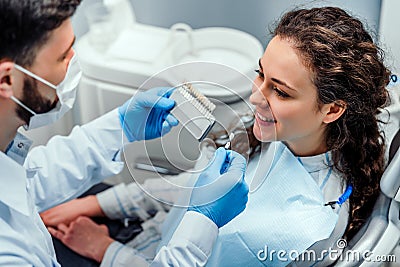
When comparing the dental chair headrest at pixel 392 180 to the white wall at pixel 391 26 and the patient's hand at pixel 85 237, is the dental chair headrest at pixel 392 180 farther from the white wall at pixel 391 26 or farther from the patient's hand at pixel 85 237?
the patient's hand at pixel 85 237

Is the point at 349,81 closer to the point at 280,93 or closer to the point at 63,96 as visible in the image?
the point at 280,93

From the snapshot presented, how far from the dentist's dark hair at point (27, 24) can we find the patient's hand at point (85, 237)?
2.35ft

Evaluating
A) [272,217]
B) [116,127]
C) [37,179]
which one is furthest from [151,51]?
[272,217]

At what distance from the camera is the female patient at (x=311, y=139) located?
1316 millimetres

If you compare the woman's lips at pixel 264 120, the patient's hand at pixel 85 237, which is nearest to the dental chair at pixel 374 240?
the woman's lips at pixel 264 120

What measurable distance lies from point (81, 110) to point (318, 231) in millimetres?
1024

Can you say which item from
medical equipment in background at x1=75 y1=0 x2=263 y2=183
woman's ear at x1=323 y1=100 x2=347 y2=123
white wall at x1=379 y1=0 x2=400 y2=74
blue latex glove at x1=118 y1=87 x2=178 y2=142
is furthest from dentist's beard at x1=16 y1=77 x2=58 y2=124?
white wall at x1=379 y1=0 x2=400 y2=74

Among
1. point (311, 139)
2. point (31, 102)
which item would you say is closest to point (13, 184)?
point (31, 102)

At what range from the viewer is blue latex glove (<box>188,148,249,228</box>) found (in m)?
1.25

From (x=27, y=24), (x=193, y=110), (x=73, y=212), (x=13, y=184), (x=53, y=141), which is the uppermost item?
(x=27, y=24)

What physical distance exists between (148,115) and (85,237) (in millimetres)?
469

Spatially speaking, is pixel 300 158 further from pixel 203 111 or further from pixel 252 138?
pixel 203 111

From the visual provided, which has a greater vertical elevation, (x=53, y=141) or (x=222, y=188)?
(x=222, y=188)

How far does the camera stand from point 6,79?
1.14m
